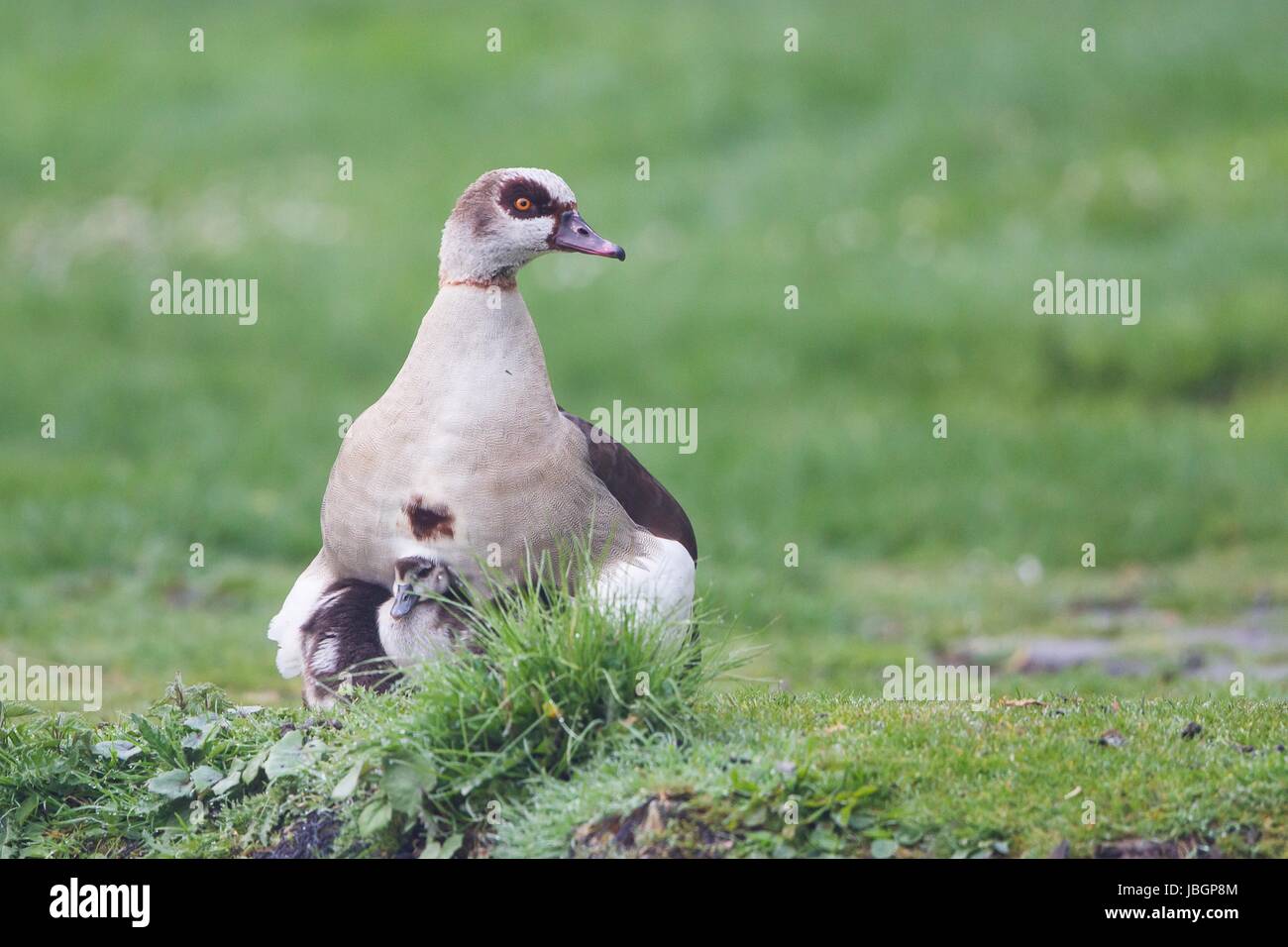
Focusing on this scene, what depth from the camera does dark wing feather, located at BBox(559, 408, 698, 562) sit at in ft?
20.5

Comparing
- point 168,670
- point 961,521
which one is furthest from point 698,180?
point 168,670

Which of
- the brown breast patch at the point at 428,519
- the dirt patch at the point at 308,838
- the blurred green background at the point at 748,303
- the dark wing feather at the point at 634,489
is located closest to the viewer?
the dirt patch at the point at 308,838

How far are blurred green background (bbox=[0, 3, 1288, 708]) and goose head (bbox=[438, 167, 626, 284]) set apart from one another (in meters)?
3.22

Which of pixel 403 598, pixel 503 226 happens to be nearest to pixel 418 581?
pixel 403 598

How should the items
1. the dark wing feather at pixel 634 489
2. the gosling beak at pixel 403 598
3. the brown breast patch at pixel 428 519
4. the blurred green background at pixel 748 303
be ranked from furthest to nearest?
the blurred green background at pixel 748 303
the dark wing feather at pixel 634 489
the gosling beak at pixel 403 598
the brown breast patch at pixel 428 519

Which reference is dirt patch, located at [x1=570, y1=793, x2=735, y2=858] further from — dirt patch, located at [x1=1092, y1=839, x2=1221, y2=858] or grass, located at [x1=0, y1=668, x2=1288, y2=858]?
dirt patch, located at [x1=1092, y1=839, x2=1221, y2=858]

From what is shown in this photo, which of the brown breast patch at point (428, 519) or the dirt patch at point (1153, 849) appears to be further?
the brown breast patch at point (428, 519)

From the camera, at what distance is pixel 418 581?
234 inches

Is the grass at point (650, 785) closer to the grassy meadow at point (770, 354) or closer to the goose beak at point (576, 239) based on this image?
the grassy meadow at point (770, 354)

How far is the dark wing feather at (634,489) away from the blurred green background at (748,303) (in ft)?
7.62

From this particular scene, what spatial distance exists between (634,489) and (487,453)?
738 mm

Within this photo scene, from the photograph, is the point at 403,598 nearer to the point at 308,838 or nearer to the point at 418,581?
the point at 418,581

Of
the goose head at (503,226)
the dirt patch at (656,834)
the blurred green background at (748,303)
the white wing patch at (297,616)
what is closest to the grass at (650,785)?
the dirt patch at (656,834)

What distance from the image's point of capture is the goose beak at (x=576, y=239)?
6105 mm
